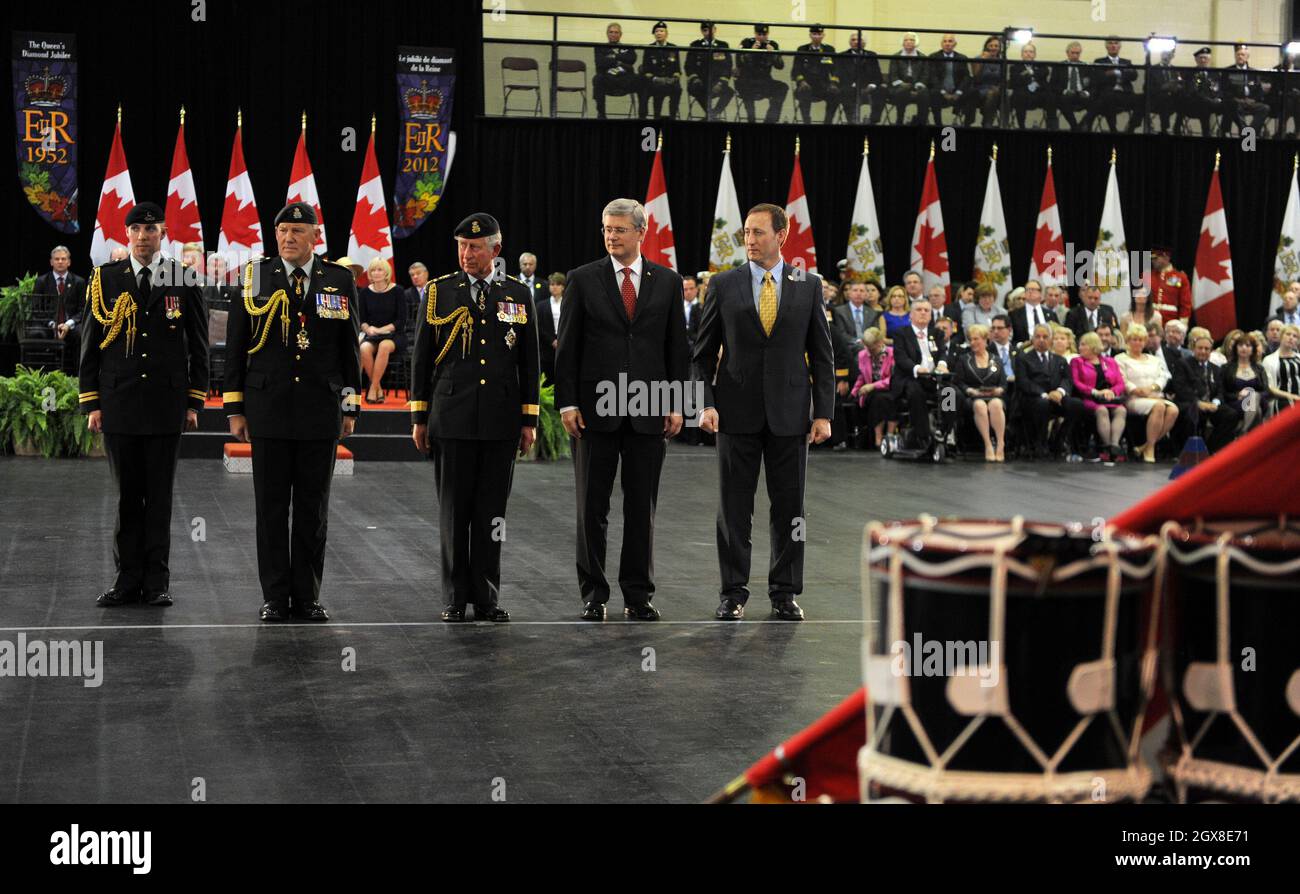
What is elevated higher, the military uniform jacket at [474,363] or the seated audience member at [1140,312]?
the seated audience member at [1140,312]

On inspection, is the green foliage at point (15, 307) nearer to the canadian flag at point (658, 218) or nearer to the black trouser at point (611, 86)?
the canadian flag at point (658, 218)

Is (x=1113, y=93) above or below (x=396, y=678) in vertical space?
above

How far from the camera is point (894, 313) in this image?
14.3 meters

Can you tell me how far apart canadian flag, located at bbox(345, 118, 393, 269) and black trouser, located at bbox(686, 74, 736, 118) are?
12.1ft

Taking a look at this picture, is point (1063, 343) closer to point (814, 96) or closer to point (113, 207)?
point (814, 96)

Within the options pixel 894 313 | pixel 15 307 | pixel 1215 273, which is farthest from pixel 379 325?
pixel 1215 273

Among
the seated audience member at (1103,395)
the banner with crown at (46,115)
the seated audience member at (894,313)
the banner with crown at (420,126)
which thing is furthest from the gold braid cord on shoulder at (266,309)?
the banner with crown at (46,115)

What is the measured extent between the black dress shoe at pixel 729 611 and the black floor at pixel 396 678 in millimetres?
71

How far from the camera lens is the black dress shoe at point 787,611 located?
5961mm

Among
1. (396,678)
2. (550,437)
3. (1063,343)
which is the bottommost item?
(396,678)

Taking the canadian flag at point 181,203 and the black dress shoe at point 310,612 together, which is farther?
the canadian flag at point 181,203

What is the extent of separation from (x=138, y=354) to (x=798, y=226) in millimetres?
11697

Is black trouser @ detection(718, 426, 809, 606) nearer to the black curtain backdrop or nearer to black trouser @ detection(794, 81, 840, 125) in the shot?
the black curtain backdrop

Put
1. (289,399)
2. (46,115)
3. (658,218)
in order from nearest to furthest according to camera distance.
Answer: (289,399), (46,115), (658,218)
